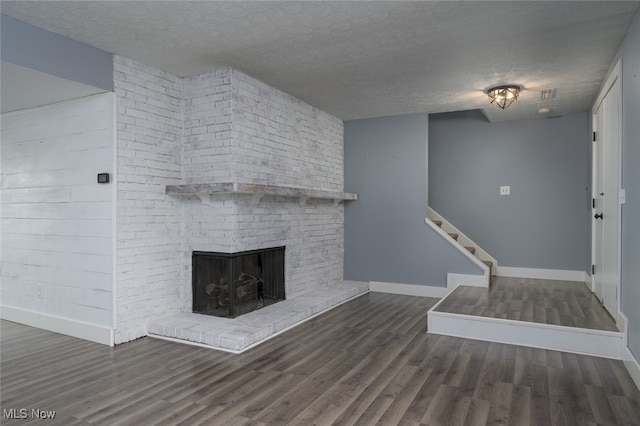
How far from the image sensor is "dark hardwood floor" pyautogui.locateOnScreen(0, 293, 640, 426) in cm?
239

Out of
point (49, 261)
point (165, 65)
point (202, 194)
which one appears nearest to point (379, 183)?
point (202, 194)

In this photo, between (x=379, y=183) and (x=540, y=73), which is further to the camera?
(x=379, y=183)

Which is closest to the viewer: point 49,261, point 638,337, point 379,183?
point 638,337

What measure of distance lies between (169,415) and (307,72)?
330 centimetres

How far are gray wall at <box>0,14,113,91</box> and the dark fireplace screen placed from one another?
75.9 inches

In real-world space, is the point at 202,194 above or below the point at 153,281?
above

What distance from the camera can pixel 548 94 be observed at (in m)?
4.90

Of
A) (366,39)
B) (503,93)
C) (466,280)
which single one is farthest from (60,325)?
(503,93)

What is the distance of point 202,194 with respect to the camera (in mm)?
4082

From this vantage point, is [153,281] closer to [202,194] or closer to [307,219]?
[202,194]

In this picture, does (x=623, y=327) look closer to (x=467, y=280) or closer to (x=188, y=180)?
(x=467, y=280)
